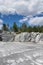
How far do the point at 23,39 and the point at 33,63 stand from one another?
8.12m

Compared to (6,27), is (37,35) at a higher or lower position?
higher

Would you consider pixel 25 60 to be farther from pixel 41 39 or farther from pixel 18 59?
pixel 41 39

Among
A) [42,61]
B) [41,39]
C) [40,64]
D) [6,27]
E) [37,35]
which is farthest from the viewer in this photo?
[6,27]

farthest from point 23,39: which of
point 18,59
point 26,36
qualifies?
point 18,59

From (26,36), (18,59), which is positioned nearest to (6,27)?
(26,36)

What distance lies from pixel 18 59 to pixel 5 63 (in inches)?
27.9

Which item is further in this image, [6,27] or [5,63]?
[6,27]

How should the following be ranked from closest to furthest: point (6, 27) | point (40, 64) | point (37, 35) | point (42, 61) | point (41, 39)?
1. point (40, 64)
2. point (42, 61)
3. point (41, 39)
4. point (37, 35)
5. point (6, 27)

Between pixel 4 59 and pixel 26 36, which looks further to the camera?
pixel 26 36

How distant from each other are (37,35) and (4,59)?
7922 millimetres

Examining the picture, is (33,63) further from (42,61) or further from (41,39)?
(41,39)

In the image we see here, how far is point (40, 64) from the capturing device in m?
5.20

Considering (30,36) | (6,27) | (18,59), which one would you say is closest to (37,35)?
(30,36)

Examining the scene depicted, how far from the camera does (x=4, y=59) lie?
19.1ft
